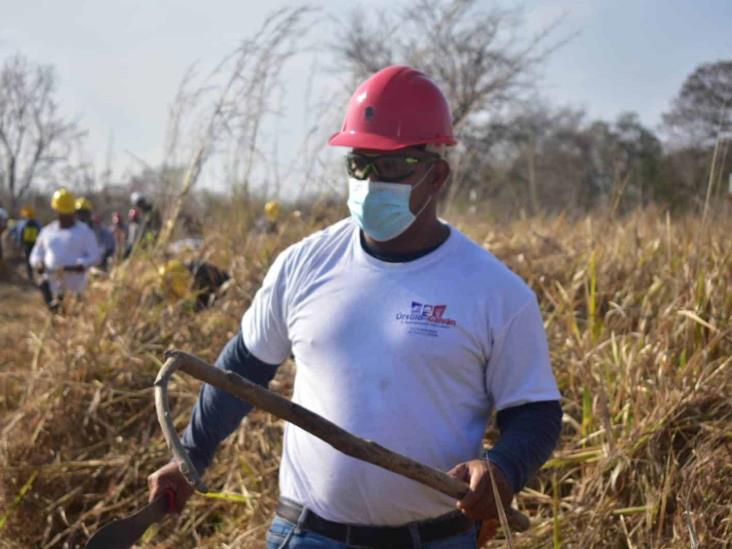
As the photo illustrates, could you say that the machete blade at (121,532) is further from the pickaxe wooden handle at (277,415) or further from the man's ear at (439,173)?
the man's ear at (439,173)

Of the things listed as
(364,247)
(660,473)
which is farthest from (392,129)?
(660,473)

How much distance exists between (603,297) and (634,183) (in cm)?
221

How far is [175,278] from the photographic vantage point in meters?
5.71

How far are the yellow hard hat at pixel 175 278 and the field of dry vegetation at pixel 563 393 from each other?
108 mm

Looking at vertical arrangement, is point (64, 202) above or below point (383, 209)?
below

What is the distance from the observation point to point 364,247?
251 cm

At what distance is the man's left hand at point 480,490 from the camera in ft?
6.65

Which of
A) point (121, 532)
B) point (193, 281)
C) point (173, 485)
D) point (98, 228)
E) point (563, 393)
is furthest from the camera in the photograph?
point (98, 228)

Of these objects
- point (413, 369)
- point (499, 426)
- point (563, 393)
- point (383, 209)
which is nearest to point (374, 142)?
point (383, 209)

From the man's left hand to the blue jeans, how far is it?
23 centimetres

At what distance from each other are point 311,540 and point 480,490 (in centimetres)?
52

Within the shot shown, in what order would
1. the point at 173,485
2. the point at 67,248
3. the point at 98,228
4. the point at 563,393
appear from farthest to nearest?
the point at 98,228 < the point at 67,248 < the point at 563,393 < the point at 173,485

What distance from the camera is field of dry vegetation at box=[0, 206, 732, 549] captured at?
11.0ft

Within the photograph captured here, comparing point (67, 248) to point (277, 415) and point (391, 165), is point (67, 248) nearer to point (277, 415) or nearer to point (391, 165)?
point (391, 165)
